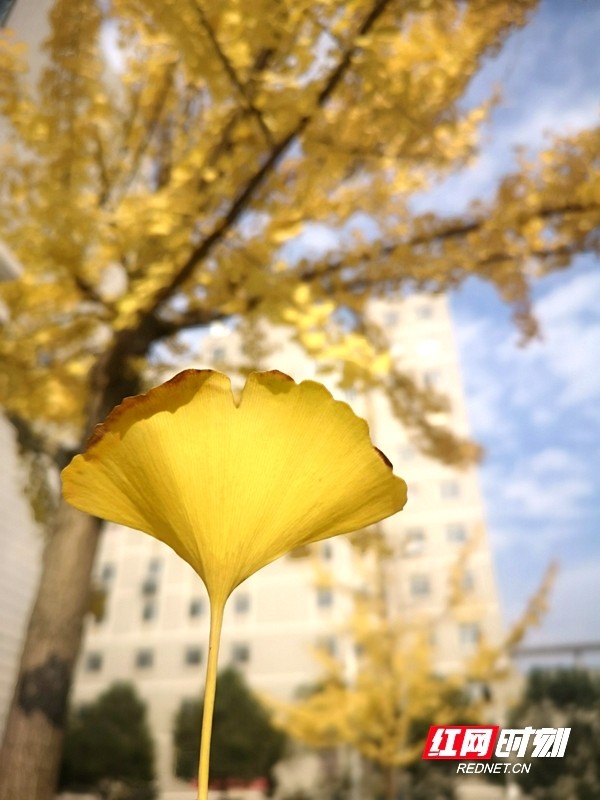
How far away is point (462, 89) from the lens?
2.35 m

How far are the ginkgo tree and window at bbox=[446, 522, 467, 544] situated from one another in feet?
63.4

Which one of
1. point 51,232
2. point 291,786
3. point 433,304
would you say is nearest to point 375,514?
point 51,232

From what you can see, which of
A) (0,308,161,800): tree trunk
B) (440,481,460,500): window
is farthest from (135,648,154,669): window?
(0,308,161,800): tree trunk

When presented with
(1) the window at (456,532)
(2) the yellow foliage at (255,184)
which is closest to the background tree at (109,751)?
(1) the window at (456,532)

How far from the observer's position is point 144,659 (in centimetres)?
2150

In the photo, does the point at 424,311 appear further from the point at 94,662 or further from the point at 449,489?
the point at 94,662

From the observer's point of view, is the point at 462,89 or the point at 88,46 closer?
the point at 88,46

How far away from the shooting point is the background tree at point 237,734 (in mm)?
13672

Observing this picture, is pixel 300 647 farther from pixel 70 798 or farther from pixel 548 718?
pixel 548 718

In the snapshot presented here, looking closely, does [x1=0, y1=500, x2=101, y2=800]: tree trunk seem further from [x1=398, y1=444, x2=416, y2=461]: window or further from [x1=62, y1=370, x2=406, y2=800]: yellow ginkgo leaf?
[x1=398, y1=444, x2=416, y2=461]: window

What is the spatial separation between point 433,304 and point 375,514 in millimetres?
26648

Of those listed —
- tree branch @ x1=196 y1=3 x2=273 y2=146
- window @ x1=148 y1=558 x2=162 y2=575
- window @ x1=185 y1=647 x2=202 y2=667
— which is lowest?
window @ x1=185 y1=647 x2=202 y2=667

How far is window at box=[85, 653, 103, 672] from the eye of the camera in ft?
71.9

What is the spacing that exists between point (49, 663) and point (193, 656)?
2165 cm
